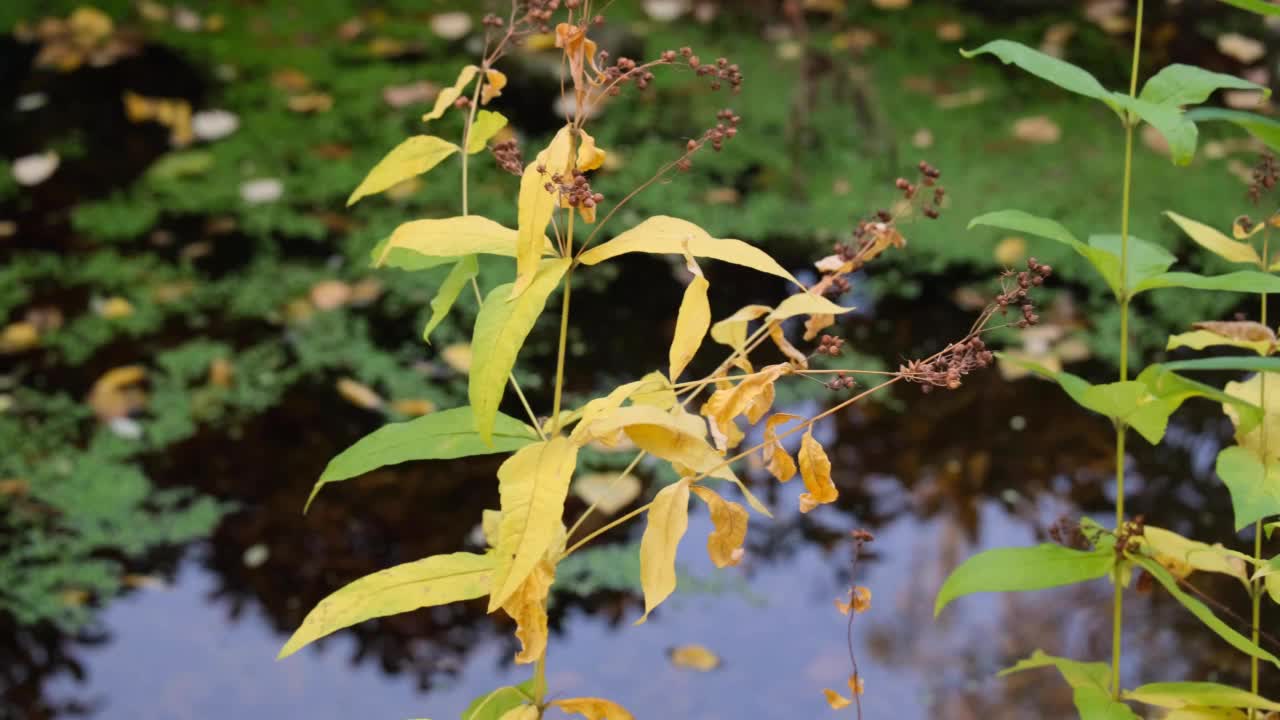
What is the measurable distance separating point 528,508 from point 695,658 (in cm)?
142

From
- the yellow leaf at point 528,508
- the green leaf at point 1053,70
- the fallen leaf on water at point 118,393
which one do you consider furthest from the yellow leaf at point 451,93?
the fallen leaf on water at point 118,393

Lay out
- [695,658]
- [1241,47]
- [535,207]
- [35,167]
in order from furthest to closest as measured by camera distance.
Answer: [1241,47]
[35,167]
[695,658]
[535,207]

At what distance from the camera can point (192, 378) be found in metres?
3.28

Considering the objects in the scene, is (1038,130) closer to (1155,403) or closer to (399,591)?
(1155,403)

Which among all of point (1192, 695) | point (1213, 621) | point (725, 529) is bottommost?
point (1192, 695)

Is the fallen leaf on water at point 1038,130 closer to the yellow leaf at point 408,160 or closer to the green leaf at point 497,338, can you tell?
the yellow leaf at point 408,160

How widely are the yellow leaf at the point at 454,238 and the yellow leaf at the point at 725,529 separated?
271mm

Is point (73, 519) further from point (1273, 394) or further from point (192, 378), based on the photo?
point (1273, 394)

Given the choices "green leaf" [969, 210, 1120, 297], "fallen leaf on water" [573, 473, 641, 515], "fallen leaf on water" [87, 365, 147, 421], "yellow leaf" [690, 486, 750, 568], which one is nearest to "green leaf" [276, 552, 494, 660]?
"yellow leaf" [690, 486, 750, 568]

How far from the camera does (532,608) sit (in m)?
1.24

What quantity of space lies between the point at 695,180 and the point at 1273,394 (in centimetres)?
270

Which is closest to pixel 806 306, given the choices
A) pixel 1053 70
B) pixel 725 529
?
pixel 725 529

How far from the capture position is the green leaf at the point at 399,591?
1.23 metres

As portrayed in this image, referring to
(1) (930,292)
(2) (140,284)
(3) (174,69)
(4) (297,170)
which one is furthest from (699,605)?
(3) (174,69)
